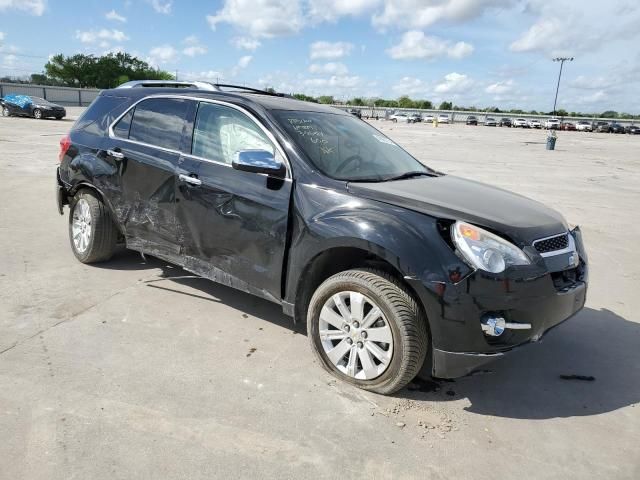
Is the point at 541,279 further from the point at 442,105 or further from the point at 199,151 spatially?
the point at 442,105

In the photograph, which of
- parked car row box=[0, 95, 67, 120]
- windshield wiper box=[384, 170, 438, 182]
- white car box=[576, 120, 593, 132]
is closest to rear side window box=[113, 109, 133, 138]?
windshield wiper box=[384, 170, 438, 182]

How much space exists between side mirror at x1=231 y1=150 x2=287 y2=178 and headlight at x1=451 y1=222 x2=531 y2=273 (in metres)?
1.25

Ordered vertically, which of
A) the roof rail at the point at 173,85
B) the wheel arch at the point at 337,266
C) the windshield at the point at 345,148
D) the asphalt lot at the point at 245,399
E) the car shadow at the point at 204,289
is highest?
the roof rail at the point at 173,85

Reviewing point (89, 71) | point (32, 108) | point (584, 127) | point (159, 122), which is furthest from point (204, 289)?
point (89, 71)

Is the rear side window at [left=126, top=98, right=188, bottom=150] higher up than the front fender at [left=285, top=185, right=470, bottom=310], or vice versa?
the rear side window at [left=126, top=98, right=188, bottom=150]

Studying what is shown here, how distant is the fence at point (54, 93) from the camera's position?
169 feet

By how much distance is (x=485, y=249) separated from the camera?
9.34ft

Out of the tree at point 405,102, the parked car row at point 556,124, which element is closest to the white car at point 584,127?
the parked car row at point 556,124

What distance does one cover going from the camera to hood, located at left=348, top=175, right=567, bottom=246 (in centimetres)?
300

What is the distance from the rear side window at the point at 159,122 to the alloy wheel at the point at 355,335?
6.47 feet

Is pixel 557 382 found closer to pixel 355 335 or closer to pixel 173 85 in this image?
pixel 355 335

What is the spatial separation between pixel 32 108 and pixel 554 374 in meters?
33.2

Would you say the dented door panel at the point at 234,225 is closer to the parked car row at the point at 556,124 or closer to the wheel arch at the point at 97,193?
the wheel arch at the point at 97,193

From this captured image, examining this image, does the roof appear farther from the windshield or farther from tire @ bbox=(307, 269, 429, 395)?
tire @ bbox=(307, 269, 429, 395)
